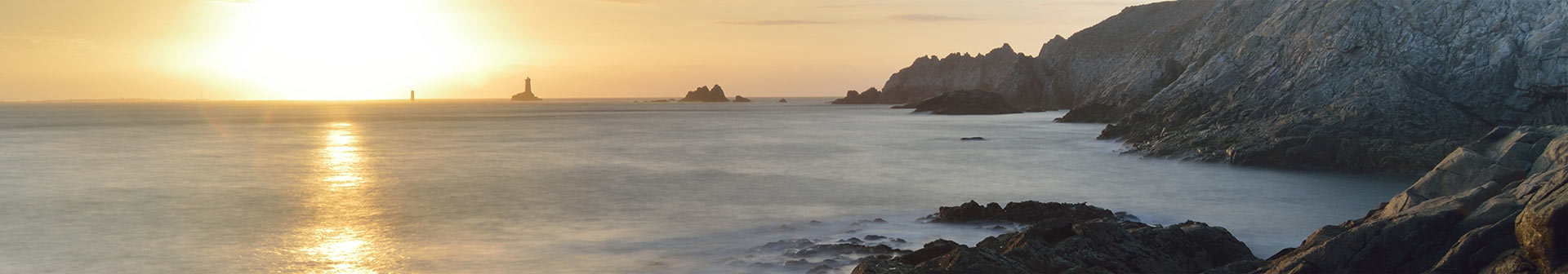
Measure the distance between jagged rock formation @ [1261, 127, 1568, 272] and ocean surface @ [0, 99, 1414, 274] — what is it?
374 centimetres

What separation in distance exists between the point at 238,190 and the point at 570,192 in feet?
27.5

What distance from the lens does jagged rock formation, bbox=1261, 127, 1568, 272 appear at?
8.16 meters

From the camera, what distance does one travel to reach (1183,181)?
23484 millimetres

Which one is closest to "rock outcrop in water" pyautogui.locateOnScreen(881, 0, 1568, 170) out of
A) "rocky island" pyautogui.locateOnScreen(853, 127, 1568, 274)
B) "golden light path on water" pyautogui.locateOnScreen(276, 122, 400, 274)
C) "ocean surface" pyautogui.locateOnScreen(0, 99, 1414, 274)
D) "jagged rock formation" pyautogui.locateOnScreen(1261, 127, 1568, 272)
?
"ocean surface" pyautogui.locateOnScreen(0, 99, 1414, 274)

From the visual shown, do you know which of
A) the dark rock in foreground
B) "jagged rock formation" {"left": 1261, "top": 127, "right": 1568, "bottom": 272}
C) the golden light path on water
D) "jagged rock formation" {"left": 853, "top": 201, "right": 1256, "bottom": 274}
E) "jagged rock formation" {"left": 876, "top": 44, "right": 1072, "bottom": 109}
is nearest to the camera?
"jagged rock formation" {"left": 1261, "top": 127, "right": 1568, "bottom": 272}

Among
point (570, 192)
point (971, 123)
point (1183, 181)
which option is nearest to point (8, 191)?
point (570, 192)

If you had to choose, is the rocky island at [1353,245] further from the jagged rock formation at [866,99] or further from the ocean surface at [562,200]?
the jagged rock formation at [866,99]

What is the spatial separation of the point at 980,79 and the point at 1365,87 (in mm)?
119052

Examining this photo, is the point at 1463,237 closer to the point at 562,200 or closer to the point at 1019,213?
the point at 1019,213

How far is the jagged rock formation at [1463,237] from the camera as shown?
321 inches

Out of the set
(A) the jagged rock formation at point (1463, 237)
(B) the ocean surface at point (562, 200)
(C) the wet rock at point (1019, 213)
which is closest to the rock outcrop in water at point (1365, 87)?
(B) the ocean surface at point (562, 200)

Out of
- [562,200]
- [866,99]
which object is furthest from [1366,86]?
[866,99]

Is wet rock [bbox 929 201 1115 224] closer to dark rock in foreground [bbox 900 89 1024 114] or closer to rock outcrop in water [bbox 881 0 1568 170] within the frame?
rock outcrop in water [bbox 881 0 1568 170]

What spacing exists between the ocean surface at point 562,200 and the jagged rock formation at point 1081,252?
8.93ft
